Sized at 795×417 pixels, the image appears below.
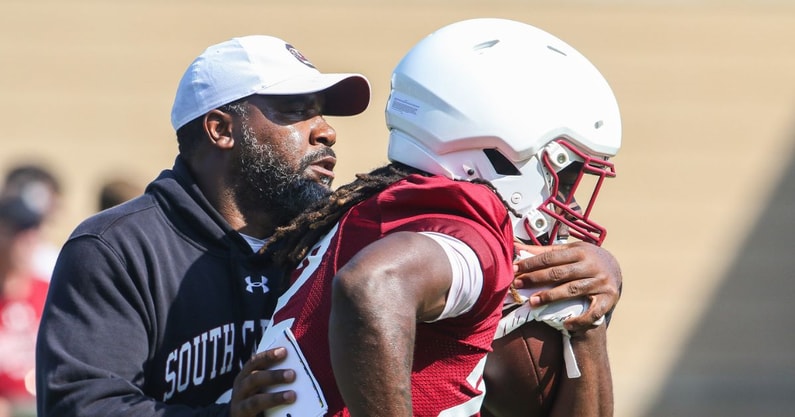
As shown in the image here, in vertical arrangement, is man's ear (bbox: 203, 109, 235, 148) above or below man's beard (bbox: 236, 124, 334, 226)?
above

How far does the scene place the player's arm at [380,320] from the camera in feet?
6.89

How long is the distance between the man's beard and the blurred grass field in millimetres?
5936

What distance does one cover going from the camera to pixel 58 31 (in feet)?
30.4

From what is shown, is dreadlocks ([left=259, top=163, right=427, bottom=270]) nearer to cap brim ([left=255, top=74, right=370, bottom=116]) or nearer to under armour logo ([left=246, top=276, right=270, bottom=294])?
under armour logo ([left=246, top=276, right=270, bottom=294])

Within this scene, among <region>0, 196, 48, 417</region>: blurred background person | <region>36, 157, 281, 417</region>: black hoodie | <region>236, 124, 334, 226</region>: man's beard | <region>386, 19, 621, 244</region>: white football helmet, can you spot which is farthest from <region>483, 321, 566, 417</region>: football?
<region>0, 196, 48, 417</region>: blurred background person

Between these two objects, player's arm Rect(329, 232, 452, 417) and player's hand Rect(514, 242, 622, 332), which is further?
player's hand Rect(514, 242, 622, 332)

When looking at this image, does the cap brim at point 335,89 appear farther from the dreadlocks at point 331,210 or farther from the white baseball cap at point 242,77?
the dreadlocks at point 331,210

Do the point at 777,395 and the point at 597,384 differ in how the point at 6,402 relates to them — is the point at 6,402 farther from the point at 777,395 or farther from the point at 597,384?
the point at 777,395

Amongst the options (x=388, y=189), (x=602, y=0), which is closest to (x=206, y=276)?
(x=388, y=189)

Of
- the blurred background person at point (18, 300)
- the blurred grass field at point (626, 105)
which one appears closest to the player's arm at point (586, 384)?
the blurred background person at point (18, 300)

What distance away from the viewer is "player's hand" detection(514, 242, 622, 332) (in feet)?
8.36

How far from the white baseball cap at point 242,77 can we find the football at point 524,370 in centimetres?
114

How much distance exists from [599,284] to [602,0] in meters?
7.51

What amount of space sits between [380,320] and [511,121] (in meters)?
0.70
